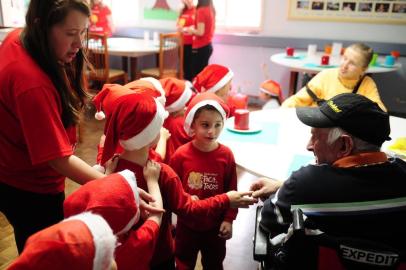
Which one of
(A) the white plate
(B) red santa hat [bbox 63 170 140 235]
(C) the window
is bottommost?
(A) the white plate

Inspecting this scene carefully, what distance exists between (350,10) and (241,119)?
399 cm

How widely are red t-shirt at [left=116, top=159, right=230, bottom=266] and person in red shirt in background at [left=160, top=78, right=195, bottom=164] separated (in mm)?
636

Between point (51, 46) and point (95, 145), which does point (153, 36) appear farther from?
point (51, 46)

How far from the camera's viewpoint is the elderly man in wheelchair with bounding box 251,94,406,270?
996mm

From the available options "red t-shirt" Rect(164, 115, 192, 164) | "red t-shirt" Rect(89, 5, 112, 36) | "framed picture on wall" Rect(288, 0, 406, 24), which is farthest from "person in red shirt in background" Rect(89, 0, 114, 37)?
"red t-shirt" Rect(164, 115, 192, 164)

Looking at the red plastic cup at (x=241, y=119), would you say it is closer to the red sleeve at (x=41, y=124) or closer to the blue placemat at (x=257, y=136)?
the blue placemat at (x=257, y=136)

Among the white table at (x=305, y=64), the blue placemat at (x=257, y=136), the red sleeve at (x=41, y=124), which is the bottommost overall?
the blue placemat at (x=257, y=136)

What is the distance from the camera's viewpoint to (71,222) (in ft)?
2.50

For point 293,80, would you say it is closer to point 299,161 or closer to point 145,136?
point 299,161

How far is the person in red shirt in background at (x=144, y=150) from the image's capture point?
53.9 inches

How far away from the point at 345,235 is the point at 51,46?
1.06 meters

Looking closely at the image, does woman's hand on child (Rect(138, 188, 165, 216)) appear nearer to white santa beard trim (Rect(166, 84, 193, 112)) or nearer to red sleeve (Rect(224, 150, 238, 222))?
red sleeve (Rect(224, 150, 238, 222))

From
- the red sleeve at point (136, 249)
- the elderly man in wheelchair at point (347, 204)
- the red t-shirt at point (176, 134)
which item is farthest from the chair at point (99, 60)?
the elderly man in wheelchair at point (347, 204)

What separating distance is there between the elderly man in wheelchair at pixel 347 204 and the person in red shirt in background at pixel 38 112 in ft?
2.12
